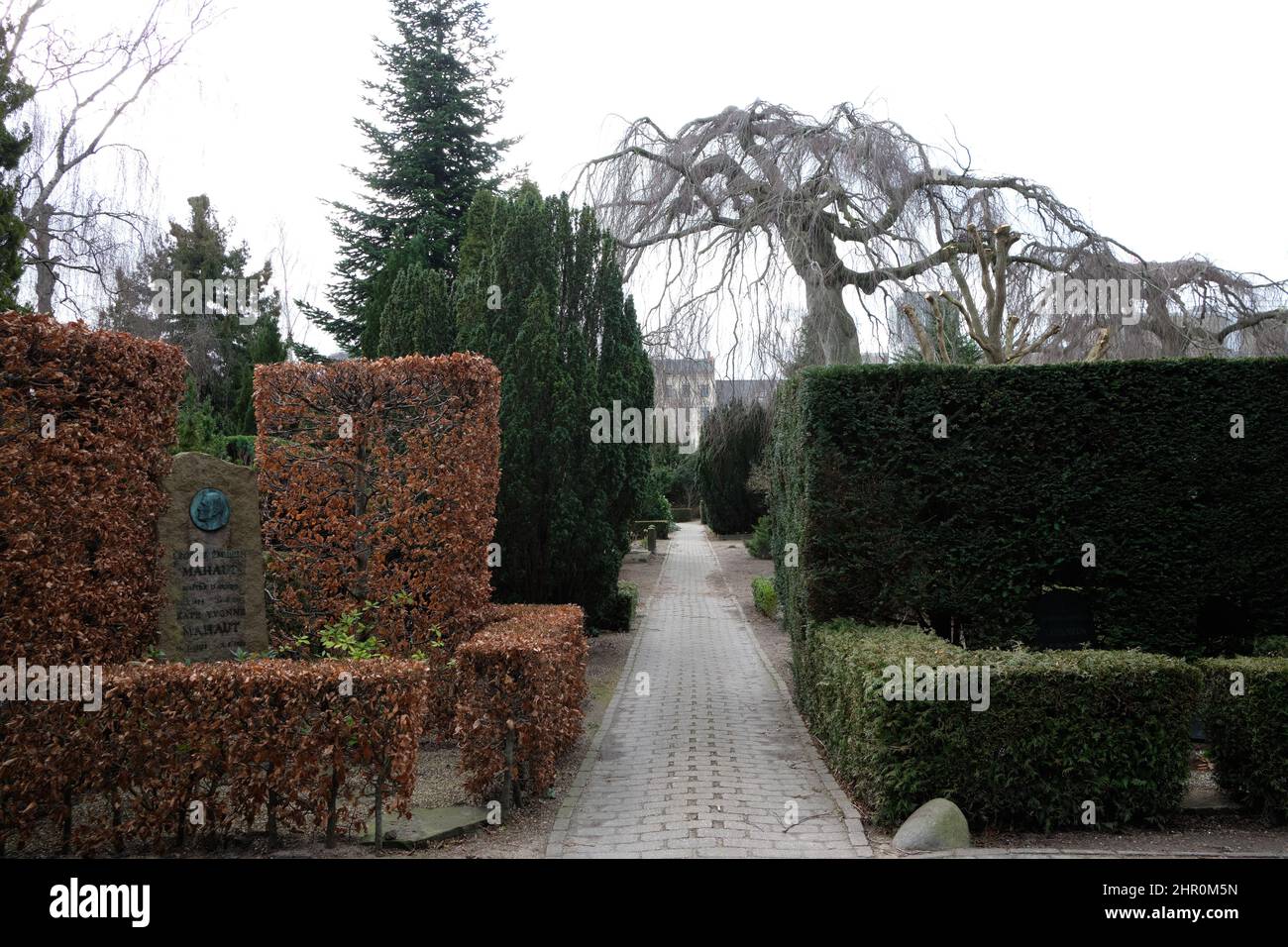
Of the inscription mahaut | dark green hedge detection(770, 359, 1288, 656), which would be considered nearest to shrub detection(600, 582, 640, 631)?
dark green hedge detection(770, 359, 1288, 656)

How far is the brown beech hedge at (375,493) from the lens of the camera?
27.9ft

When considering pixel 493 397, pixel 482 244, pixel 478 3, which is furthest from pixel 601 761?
pixel 478 3

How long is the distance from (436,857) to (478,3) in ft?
88.6

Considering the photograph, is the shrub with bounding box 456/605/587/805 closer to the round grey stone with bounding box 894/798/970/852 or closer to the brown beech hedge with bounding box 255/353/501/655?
the brown beech hedge with bounding box 255/353/501/655

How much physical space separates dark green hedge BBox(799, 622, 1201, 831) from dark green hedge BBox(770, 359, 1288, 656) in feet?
7.58

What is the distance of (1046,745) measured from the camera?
5996 millimetres

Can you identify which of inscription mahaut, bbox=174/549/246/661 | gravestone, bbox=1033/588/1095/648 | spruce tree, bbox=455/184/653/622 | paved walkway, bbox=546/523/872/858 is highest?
spruce tree, bbox=455/184/653/622

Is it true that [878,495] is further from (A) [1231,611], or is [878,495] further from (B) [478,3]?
(B) [478,3]

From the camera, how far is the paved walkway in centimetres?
576

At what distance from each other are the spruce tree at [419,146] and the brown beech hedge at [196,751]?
20831mm

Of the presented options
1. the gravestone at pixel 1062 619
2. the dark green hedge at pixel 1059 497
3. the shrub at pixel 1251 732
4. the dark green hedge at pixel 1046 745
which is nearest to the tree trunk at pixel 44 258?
the dark green hedge at pixel 1059 497

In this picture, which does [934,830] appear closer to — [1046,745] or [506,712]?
[1046,745]

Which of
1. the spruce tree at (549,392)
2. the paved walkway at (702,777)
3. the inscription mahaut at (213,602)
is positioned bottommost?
the paved walkway at (702,777)

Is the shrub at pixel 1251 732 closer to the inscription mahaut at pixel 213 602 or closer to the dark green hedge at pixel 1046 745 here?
the dark green hedge at pixel 1046 745
